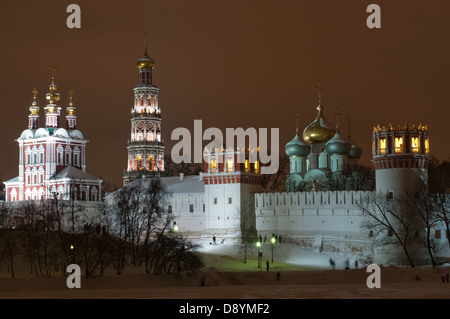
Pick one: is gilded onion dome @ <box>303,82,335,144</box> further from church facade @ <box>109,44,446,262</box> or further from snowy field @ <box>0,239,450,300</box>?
snowy field @ <box>0,239,450,300</box>

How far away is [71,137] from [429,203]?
42358 mm

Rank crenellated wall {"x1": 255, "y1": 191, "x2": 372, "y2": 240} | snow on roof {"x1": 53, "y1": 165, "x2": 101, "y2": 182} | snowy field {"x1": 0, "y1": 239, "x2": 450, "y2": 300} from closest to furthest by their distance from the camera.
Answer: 1. snowy field {"x1": 0, "y1": 239, "x2": 450, "y2": 300}
2. crenellated wall {"x1": 255, "y1": 191, "x2": 372, "y2": 240}
3. snow on roof {"x1": 53, "y1": 165, "x2": 101, "y2": 182}

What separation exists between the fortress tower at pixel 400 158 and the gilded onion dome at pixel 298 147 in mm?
14200

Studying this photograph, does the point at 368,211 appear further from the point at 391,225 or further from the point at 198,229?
the point at 198,229

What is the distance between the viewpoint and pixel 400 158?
74125 millimetres

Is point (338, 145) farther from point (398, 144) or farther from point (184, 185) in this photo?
point (398, 144)

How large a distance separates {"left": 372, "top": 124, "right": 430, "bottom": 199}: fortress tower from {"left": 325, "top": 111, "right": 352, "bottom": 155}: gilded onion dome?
1143 cm

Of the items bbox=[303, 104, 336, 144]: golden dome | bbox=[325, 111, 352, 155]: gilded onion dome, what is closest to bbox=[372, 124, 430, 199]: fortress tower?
bbox=[325, 111, 352, 155]: gilded onion dome

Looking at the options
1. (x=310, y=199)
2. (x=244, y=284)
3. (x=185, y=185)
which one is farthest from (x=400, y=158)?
(x=185, y=185)

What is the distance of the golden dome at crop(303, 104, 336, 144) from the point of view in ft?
293

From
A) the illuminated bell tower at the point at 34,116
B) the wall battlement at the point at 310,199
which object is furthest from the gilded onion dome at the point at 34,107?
the wall battlement at the point at 310,199

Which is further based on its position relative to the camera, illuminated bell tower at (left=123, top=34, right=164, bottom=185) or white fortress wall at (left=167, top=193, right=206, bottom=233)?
illuminated bell tower at (left=123, top=34, right=164, bottom=185)

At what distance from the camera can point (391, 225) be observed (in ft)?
244

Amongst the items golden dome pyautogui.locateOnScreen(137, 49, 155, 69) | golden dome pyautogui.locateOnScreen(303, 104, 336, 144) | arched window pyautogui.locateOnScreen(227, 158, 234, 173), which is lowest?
arched window pyautogui.locateOnScreen(227, 158, 234, 173)
